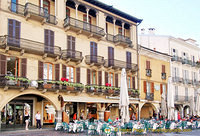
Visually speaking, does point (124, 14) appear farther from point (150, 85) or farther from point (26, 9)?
point (26, 9)

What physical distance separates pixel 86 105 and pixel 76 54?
6.43 m

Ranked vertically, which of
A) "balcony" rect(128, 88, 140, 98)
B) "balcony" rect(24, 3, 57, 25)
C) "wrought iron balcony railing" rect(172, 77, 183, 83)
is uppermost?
"balcony" rect(24, 3, 57, 25)

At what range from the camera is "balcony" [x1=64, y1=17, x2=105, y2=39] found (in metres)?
25.0

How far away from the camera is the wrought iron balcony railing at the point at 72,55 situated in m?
24.3

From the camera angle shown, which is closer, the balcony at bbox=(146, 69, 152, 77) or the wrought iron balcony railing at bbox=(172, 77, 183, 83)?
the balcony at bbox=(146, 69, 152, 77)

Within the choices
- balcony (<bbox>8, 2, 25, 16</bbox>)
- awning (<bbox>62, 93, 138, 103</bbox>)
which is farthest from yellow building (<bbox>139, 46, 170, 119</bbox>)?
balcony (<bbox>8, 2, 25, 16</bbox>)

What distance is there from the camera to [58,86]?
906 inches

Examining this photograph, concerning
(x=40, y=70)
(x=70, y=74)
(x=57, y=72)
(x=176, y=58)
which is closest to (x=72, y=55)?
(x=70, y=74)

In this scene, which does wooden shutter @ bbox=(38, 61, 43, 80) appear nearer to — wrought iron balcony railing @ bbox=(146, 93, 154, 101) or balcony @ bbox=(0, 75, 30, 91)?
balcony @ bbox=(0, 75, 30, 91)

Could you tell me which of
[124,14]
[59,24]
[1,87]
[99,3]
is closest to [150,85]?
[124,14]

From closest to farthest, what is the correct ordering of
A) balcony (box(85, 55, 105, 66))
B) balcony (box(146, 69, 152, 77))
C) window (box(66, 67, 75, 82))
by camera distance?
window (box(66, 67, 75, 82))
balcony (box(85, 55, 105, 66))
balcony (box(146, 69, 152, 77))

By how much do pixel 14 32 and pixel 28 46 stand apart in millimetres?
1634

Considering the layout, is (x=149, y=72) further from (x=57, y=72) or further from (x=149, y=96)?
(x=57, y=72)

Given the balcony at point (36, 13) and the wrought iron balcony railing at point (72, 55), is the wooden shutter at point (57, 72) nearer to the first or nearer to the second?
the wrought iron balcony railing at point (72, 55)
